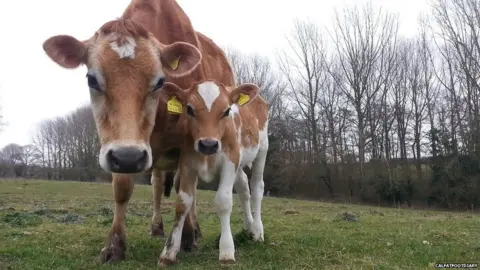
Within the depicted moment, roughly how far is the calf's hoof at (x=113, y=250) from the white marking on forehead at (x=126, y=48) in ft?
7.28

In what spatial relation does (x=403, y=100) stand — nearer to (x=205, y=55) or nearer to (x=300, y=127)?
(x=300, y=127)

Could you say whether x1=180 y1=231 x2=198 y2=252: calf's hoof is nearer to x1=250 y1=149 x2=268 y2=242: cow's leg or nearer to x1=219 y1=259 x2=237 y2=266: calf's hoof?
x1=250 y1=149 x2=268 y2=242: cow's leg

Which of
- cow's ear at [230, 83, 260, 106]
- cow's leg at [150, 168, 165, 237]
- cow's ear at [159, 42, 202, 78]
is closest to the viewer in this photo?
cow's ear at [159, 42, 202, 78]

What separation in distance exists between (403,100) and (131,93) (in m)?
43.0

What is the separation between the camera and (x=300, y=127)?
153 feet

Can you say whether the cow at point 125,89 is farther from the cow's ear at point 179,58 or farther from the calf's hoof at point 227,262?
the calf's hoof at point 227,262

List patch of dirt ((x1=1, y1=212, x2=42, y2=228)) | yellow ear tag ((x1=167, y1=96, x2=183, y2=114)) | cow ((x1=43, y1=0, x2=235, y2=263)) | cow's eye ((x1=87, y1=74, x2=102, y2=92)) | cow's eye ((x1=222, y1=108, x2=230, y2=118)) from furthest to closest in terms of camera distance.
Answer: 1. patch of dirt ((x1=1, y1=212, x2=42, y2=228))
2. cow's eye ((x1=222, y1=108, x2=230, y2=118))
3. yellow ear tag ((x1=167, y1=96, x2=183, y2=114))
4. cow's eye ((x1=87, y1=74, x2=102, y2=92))
5. cow ((x1=43, y1=0, x2=235, y2=263))

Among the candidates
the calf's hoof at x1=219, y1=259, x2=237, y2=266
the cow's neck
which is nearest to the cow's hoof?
the calf's hoof at x1=219, y1=259, x2=237, y2=266

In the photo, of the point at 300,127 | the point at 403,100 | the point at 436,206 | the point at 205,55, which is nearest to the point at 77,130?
the point at 300,127

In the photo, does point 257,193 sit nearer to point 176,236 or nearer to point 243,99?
point 243,99

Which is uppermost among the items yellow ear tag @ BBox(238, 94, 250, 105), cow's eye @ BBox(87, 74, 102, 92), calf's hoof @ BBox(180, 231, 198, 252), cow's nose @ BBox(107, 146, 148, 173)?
yellow ear tag @ BBox(238, 94, 250, 105)

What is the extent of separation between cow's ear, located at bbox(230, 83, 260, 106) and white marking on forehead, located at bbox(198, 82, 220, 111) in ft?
1.15

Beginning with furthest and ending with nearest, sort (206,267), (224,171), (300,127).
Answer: (300,127)
(224,171)
(206,267)

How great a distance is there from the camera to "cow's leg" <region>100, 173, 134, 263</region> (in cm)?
516
